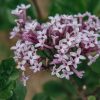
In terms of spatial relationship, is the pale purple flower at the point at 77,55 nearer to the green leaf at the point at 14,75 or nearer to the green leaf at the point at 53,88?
the green leaf at the point at 14,75

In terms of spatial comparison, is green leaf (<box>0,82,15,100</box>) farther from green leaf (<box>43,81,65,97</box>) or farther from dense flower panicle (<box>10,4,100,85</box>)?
green leaf (<box>43,81,65,97</box>)

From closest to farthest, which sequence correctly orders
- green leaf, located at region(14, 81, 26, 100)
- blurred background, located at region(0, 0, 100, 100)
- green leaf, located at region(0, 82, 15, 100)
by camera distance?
1. green leaf, located at region(0, 82, 15, 100)
2. green leaf, located at region(14, 81, 26, 100)
3. blurred background, located at region(0, 0, 100, 100)

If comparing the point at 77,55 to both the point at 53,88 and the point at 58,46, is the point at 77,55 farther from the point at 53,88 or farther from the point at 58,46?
the point at 53,88

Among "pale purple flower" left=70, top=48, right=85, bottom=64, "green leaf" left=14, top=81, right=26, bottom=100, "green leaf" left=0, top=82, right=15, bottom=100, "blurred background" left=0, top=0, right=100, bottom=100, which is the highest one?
"blurred background" left=0, top=0, right=100, bottom=100

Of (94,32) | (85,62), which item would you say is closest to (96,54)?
(94,32)

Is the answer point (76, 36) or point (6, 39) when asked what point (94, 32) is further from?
point (6, 39)

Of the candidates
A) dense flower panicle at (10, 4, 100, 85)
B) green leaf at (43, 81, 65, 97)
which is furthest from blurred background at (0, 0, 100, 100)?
dense flower panicle at (10, 4, 100, 85)

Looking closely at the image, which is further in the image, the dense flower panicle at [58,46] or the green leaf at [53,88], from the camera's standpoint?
the green leaf at [53,88]

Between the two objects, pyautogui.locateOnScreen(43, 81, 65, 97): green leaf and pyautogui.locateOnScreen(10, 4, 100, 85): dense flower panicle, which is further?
pyautogui.locateOnScreen(43, 81, 65, 97): green leaf

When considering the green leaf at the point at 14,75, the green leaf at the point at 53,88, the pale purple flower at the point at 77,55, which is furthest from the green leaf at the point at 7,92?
the green leaf at the point at 53,88


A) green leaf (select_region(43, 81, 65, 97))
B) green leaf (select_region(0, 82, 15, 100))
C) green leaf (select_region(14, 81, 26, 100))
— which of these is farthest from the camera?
green leaf (select_region(43, 81, 65, 97))
